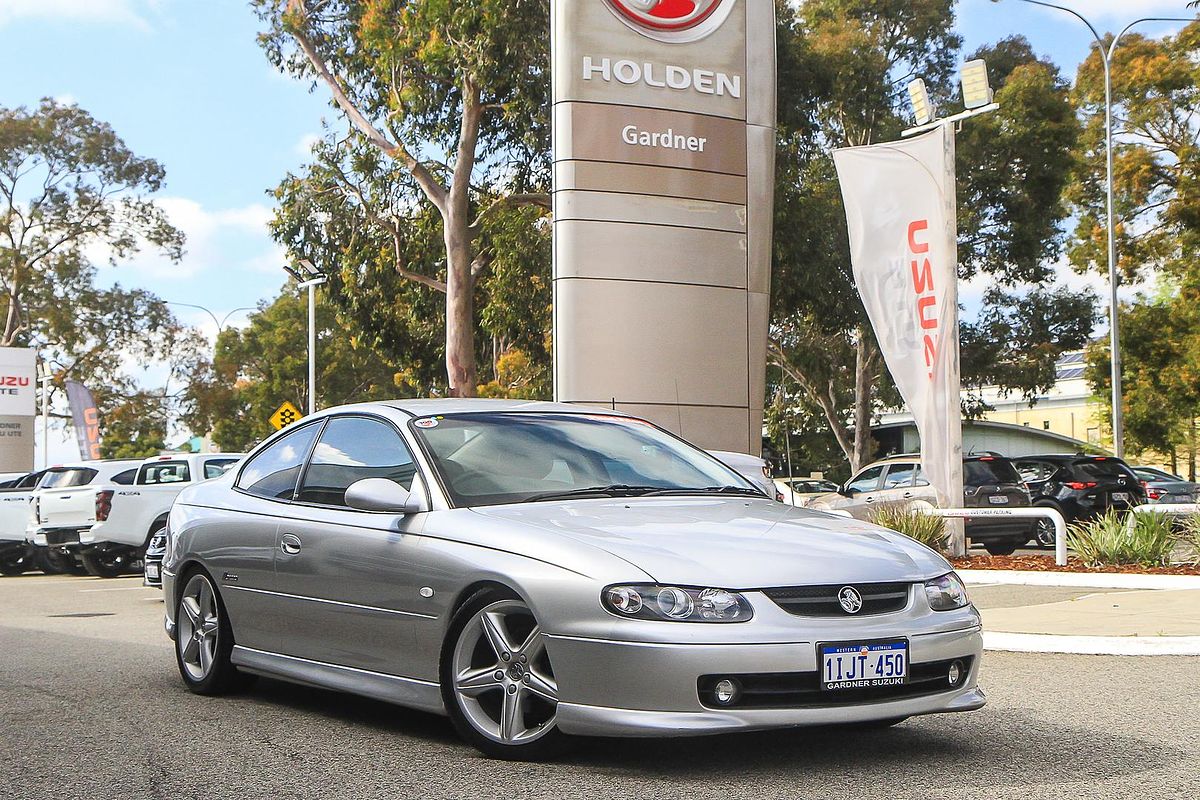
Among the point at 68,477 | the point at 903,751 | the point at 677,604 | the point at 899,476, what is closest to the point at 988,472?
the point at 899,476

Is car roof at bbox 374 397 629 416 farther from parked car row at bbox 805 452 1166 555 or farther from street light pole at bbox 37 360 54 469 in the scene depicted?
street light pole at bbox 37 360 54 469

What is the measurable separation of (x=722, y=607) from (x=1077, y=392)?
270 ft

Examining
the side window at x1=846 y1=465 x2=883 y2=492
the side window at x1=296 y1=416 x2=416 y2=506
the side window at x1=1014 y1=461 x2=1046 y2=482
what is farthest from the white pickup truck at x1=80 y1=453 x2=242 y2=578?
the side window at x1=1014 y1=461 x2=1046 y2=482

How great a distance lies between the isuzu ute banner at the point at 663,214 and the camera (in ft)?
71.8

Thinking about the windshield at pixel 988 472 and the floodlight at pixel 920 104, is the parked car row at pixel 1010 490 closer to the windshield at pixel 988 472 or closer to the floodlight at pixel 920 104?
the windshield at pixel 988 472

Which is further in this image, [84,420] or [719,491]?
[84,420]

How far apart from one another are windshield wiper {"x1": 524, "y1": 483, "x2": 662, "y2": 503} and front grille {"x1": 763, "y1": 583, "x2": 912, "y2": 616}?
129cm

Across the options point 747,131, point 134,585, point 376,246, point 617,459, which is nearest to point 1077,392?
point 376,246

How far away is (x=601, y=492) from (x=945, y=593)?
1557 millimetres

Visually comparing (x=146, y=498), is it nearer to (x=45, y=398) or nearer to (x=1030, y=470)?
(x=1030, y=470)

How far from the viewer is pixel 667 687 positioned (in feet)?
17.5

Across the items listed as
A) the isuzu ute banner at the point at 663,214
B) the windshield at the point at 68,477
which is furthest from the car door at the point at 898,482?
the windshield at the point at 68,477

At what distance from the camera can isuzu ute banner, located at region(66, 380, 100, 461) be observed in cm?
5284

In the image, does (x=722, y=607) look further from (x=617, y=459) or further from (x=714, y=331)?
(x=714, y=331)
